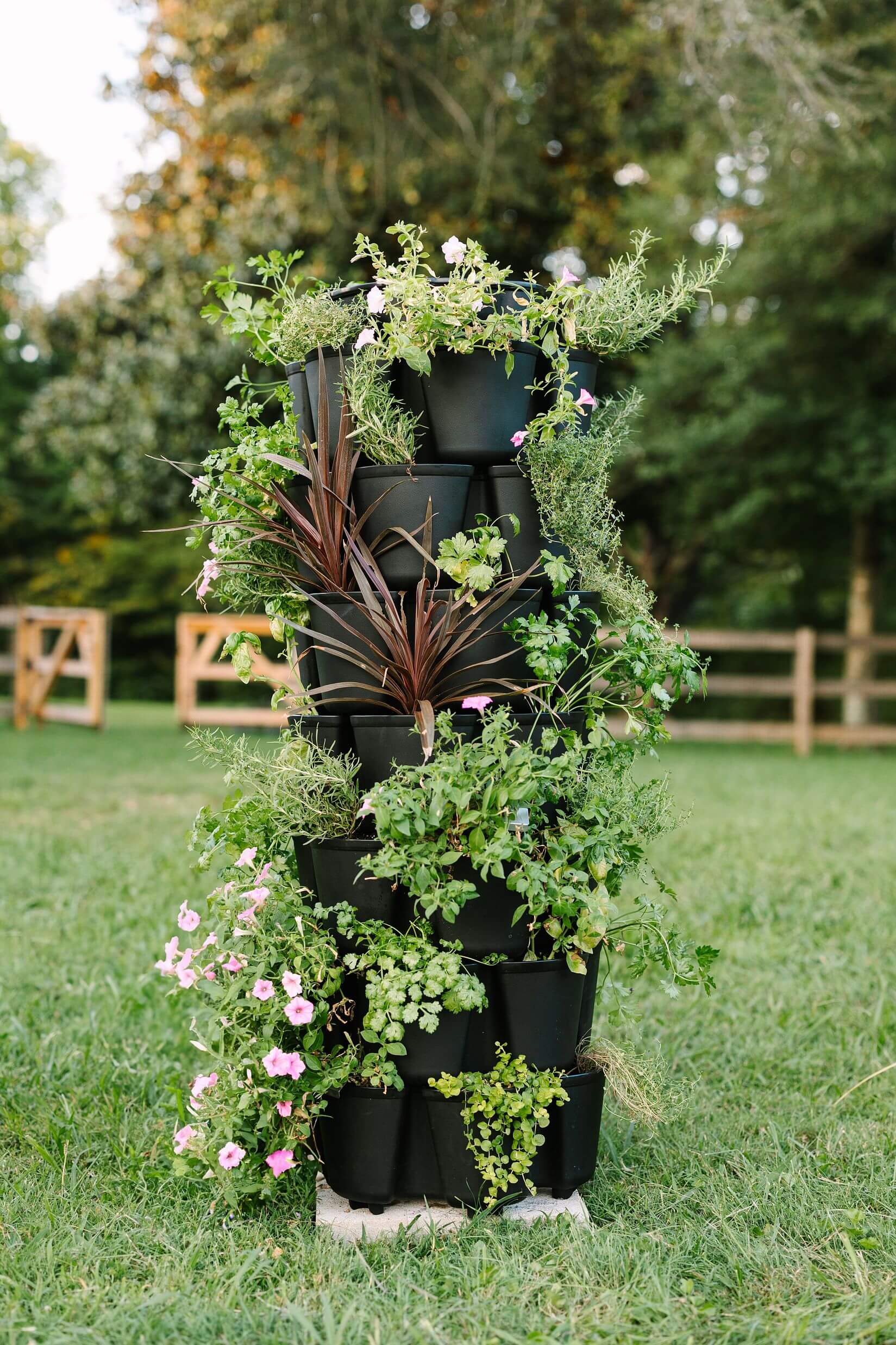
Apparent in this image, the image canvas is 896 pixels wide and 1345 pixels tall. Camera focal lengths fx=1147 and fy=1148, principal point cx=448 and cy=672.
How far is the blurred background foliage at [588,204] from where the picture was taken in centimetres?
859

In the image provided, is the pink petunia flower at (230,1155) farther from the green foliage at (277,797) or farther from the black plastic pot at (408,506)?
the black plastic pot at (408,506)

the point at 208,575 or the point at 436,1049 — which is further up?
the point at 208,575

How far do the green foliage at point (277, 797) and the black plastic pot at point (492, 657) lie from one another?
0.25 m

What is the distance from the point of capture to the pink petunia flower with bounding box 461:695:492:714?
6.53ft

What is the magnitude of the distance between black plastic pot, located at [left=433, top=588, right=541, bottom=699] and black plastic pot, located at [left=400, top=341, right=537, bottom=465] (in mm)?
272

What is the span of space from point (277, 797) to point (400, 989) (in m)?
0.41

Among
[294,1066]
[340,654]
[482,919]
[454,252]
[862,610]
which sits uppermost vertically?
[454,252]

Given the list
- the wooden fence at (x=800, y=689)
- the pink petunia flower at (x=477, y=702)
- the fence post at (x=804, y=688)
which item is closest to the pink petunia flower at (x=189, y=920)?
the pink petunia flower at (x=477, y=702)

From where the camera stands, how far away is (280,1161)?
6.48 feet

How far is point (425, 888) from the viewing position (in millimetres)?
1888

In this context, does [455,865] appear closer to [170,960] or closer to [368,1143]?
[368,1143]

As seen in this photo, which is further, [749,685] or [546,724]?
[749,685]

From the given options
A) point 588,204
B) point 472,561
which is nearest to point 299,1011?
point 472,561

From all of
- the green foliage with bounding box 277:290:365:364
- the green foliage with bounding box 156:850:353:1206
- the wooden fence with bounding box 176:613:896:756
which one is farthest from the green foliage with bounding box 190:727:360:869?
the wooden fence with bounding box 176:613:896:756
